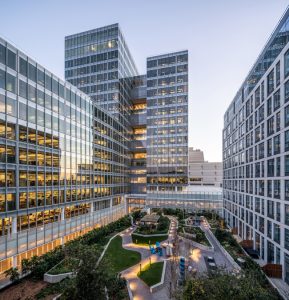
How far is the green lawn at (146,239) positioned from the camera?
43812 millimetres

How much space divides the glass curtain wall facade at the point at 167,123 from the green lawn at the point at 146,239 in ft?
109

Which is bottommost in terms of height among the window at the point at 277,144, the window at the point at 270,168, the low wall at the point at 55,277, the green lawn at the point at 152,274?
the green lawn at the point at 152,274

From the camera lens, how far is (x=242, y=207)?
49.6 meters

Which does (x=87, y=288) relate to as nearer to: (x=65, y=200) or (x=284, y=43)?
(x=65, y=200)

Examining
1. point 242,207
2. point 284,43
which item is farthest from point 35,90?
point 242,207

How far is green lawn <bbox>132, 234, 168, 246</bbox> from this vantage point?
144 feet

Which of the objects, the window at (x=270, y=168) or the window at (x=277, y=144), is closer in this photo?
the window at (x=277, y=144)

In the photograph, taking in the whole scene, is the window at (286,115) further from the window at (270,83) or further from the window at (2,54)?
the window at (2,54)

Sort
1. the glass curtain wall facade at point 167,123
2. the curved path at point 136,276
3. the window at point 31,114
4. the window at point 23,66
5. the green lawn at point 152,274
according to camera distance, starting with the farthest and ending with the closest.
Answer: the glass curtain wall facade at point 167,123, the window at point 31,114, the window at point 23,66, the green lawn at point 152,274, the curved path at point 136,276

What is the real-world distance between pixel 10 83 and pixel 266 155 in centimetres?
4342

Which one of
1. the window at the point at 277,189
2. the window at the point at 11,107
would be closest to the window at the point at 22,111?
the window at the point at 11,107

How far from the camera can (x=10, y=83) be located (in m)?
30.5

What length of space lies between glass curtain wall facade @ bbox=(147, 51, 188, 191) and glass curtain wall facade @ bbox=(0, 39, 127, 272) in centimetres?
3057

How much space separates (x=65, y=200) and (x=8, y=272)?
15782 millimetres
